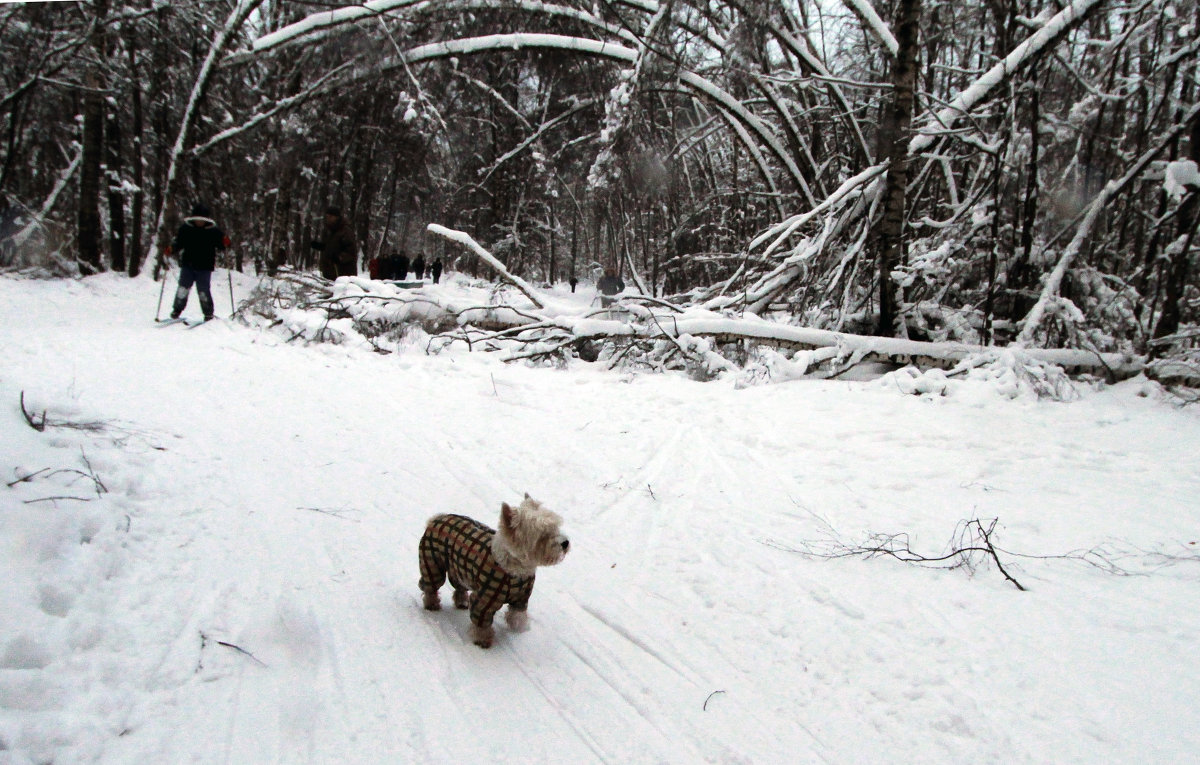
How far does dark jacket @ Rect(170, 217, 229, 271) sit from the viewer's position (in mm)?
9102

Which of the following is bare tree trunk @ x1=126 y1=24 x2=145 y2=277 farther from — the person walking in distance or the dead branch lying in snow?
the dead branch lying in snow

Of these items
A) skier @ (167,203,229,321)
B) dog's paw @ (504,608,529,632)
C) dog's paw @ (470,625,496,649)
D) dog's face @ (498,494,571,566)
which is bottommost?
dog's paw @ (470,625,496,649)

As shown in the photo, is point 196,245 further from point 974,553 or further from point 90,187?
point 974,553

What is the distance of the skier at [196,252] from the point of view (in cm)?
912

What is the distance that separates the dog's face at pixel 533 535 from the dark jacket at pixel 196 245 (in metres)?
9.36

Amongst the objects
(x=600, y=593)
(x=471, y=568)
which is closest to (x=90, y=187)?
(x=471, y=568)

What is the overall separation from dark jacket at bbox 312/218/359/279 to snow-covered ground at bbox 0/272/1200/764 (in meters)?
7.30

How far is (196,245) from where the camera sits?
30.2 feet

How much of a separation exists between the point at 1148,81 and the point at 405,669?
10.3 m

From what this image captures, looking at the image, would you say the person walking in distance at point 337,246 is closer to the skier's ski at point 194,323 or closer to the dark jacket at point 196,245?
the dark jacket at point 196,245

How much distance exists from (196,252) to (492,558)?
31.3 feet

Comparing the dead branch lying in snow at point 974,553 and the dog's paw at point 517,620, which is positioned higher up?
the dead branch lying in snow at point 974,553

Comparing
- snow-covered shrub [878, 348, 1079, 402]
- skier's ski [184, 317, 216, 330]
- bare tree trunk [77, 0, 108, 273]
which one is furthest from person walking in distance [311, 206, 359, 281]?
snow-covered shrub [878, 348, 1079, 402]

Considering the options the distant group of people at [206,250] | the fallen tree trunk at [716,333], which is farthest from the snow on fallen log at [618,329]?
the distant group of people at [206,250]
